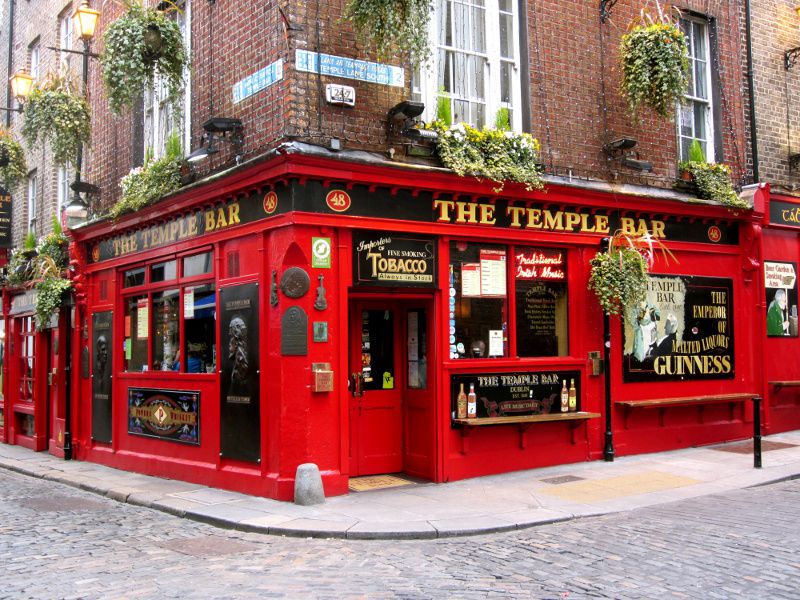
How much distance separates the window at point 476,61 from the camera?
1116 centimetres

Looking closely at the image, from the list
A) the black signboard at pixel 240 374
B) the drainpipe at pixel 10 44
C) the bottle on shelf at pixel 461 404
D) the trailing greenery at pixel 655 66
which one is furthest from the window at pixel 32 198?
the trailing greenery at pixel 655 66

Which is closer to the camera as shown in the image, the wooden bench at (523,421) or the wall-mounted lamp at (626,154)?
the wooden bench at (523,421)

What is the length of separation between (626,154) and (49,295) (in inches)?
411

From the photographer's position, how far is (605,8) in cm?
1234

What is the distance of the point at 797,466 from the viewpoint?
10.7 meters

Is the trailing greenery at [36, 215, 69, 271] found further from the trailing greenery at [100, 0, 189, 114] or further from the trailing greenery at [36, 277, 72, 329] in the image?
the trailing greenery at [100, 0, 189, 114]

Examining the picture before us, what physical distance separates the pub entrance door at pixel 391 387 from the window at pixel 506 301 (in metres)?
0.53

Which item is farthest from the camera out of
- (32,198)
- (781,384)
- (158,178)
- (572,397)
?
(32,198)

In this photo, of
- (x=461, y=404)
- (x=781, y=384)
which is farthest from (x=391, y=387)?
(x=781, y=384)

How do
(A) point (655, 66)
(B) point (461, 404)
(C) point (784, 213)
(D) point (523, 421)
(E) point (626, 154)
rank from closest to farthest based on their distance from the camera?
1. (B) point (461, 404)
2. (D) point (523, 421)
3. (A) point (655, 66)
4. (E) point (626, 154)
5. (C) point (784, 213)

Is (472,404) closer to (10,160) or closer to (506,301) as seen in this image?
(506,301)

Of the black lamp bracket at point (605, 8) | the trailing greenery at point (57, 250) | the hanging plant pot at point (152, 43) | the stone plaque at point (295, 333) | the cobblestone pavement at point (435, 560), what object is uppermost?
the black lamp bracket at point (605, 8)

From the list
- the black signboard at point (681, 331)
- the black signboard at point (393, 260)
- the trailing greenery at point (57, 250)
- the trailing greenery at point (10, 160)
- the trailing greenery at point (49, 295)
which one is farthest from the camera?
the trailing greenery at point (10, 160)

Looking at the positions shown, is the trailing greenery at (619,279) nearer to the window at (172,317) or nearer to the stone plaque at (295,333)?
the stone plaque at (295,333)
